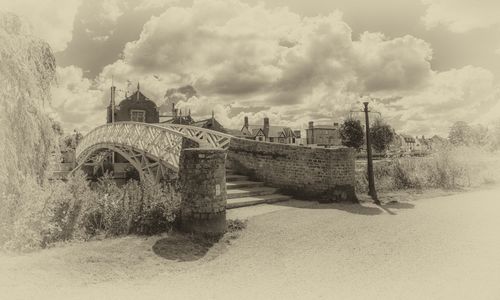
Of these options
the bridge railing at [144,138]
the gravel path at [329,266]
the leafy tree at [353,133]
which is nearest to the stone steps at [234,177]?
the bridge railing at [144,138]

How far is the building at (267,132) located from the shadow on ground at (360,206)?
4390cm

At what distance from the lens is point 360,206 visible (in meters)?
10.0

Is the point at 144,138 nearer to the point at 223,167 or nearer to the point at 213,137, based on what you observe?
the point at 213,137

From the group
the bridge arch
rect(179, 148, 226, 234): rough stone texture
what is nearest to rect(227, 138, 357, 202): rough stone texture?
the bridge arch

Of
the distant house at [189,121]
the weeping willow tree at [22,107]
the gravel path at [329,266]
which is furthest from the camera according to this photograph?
the distant house at [189,121]

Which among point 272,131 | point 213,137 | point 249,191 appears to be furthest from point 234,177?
point 272,131

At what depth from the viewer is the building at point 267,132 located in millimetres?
57438

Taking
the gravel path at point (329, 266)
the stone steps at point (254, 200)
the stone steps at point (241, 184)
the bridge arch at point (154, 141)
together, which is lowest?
the gravel path at point (329, 266)

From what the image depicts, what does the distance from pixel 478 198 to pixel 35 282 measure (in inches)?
485

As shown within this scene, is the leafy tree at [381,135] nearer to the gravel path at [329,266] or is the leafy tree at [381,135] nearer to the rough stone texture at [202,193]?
the gravel path at [329,266]

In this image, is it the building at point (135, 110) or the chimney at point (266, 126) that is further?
the chimney at point (266, 126)

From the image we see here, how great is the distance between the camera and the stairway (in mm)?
9925

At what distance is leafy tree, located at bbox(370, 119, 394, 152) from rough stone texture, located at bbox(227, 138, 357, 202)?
102 ft

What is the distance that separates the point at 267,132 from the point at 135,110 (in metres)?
31.1
